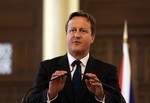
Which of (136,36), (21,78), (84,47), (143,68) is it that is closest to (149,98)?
(143,68)

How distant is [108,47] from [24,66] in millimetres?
1527

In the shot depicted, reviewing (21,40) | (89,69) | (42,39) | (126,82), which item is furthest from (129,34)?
(89,69)

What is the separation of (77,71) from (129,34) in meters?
5.10

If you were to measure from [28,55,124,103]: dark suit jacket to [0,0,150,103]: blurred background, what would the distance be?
4.64 m

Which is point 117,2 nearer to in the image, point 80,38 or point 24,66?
point 24,66

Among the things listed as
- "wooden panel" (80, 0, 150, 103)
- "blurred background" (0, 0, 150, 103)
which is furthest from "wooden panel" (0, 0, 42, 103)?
"wooden panel" (80, 0, 150, 103)

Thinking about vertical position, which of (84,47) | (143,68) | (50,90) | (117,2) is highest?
(117,2)

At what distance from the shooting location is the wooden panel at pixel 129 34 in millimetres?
7250

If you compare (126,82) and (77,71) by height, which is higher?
(77,71)

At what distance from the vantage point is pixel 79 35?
233 centimetres

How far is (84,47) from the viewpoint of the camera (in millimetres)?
2363

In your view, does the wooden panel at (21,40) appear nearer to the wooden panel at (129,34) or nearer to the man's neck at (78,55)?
the wooden panel at (129,34)

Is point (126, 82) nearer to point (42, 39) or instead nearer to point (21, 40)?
point (42, 39)

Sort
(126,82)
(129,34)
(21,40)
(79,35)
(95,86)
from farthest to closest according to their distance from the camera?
(21,40)
(129,34)
(126,82)
(79,35)
(95,86)
